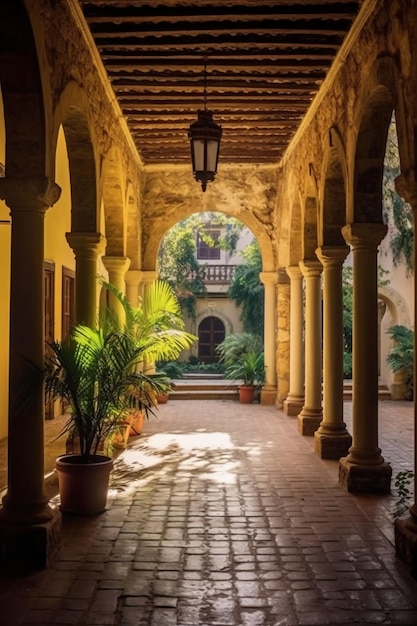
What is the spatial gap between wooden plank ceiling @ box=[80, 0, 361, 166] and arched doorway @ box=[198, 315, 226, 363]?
17.6 metres

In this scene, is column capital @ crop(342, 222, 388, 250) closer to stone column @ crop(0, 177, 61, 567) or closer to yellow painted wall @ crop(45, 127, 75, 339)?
stone column @ crop(0, 177, 61, 567)

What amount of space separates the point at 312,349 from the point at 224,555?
5485 mm

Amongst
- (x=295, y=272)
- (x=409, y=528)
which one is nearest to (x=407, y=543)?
(x=409, y=528)

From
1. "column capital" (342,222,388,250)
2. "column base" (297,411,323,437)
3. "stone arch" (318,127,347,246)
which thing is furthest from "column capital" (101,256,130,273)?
"column capital" (342,222,388,250)

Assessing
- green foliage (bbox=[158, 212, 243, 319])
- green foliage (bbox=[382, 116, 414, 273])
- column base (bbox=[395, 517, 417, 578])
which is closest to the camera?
column base (bbox=[395, 517, 417, 578])

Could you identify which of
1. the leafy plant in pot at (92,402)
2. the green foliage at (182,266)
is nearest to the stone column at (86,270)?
the leafy plant in pot at (92,402)

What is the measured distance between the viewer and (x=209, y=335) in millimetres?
27703

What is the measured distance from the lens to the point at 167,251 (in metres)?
24.6

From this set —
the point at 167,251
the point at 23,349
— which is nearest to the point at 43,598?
the point at 23,349

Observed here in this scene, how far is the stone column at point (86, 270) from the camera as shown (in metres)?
7.63

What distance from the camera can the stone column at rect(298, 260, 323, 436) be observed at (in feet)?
33.3

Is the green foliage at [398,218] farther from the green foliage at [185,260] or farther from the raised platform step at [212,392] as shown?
the green foliage at [185,260]

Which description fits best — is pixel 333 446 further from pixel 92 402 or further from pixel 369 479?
pixel 92 402

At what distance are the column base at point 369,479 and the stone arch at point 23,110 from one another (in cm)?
427
